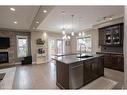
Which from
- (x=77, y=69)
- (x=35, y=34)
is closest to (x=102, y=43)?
(x=77, y=69)

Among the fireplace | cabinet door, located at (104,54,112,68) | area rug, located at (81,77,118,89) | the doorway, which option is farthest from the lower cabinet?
the fireplace

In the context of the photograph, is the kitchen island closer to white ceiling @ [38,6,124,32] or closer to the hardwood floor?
the hardwood floor

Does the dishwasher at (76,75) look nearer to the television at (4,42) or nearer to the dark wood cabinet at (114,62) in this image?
the dark wood cabinet at (114,62)

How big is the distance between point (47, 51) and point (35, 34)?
1.77 m

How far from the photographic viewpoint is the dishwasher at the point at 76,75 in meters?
2.85

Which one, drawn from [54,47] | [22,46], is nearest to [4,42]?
[22,46]

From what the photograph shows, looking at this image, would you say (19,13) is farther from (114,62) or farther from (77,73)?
(114,62)

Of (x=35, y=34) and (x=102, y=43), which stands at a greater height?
(x=35, y=34)

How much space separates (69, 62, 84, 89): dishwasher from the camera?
2846 mm

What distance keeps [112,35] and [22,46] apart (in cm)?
658

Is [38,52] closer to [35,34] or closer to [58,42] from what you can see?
[35,34]

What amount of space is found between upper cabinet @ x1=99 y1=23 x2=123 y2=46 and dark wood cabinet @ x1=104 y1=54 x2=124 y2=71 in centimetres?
69

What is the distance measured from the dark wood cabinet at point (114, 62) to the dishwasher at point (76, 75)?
2762 millimetres
